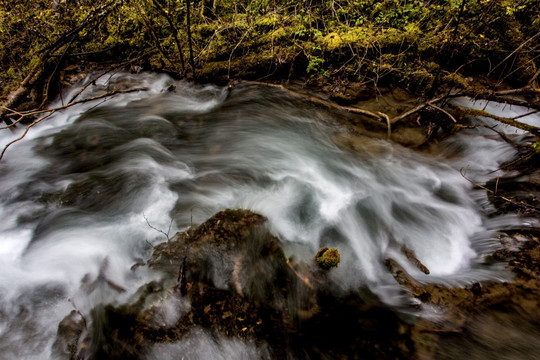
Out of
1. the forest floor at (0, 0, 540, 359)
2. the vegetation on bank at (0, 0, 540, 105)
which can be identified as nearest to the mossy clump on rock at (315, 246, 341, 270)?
the forest floor at (0, 0, 540, 359)

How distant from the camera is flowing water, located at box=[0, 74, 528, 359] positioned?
2670 millimetres

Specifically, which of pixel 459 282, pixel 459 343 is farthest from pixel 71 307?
pixel 459 282

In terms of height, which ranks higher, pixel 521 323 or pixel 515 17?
pixel 515 17

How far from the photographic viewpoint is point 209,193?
374cm

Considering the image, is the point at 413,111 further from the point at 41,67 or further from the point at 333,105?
the point at 41,67

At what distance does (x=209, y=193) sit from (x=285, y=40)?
11.8ft

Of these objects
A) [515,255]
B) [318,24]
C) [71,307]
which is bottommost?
[71,307]

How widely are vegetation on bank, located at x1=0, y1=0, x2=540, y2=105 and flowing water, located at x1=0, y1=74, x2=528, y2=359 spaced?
686 millimetres

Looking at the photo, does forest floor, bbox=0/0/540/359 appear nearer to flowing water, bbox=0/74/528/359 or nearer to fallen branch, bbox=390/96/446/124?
fallen branch, bbox=390/96/446/124

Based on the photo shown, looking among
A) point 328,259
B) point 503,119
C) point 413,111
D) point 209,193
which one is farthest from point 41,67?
point 503,119

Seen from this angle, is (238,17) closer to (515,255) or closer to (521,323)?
(515,255)

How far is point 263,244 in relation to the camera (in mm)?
2904

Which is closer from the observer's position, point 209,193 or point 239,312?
point 239,312

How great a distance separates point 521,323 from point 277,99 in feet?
15.0
